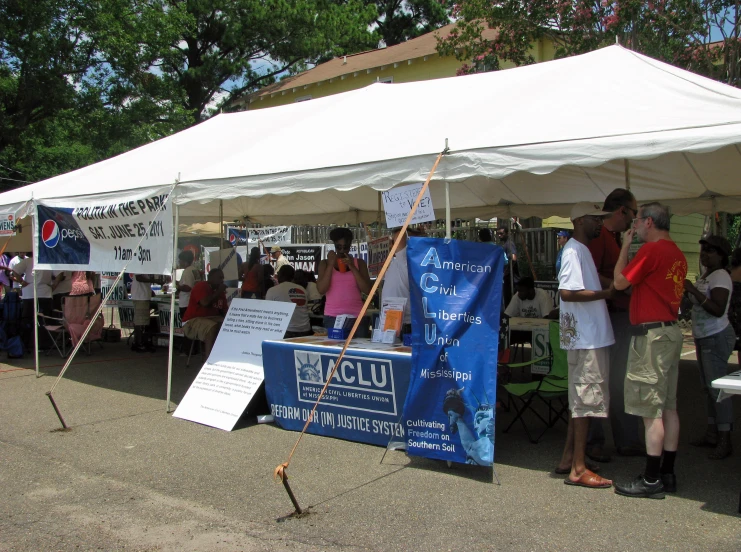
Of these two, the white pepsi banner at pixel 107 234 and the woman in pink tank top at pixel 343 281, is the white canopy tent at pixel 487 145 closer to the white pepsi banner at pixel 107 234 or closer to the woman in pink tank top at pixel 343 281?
the white pepsi banner at pixel 107 234

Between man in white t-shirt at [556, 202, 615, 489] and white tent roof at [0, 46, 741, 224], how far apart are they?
685 millimetres

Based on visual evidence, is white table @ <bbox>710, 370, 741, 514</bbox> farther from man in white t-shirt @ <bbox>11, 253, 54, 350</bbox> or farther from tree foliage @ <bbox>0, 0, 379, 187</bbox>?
tree foliage @ <bbox>0, 0, 379, 187</bbox>

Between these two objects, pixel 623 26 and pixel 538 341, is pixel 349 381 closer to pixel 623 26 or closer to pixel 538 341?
pixel 538 341

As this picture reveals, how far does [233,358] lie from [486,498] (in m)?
3.29

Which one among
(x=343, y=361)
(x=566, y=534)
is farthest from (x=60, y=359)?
(x=566, y=534)

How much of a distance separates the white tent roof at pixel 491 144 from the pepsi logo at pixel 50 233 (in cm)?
45

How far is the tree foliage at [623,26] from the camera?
40.3 feet

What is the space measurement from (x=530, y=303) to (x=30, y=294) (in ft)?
27.1

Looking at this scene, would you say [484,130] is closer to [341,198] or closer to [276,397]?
[276,397]

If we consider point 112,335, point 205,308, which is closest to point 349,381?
point 205,308

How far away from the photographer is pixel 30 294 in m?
11.7

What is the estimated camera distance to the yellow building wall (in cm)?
2320

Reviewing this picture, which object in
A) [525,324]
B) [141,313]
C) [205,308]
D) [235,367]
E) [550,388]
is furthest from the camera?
[141,313]

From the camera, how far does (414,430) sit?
5.23m
